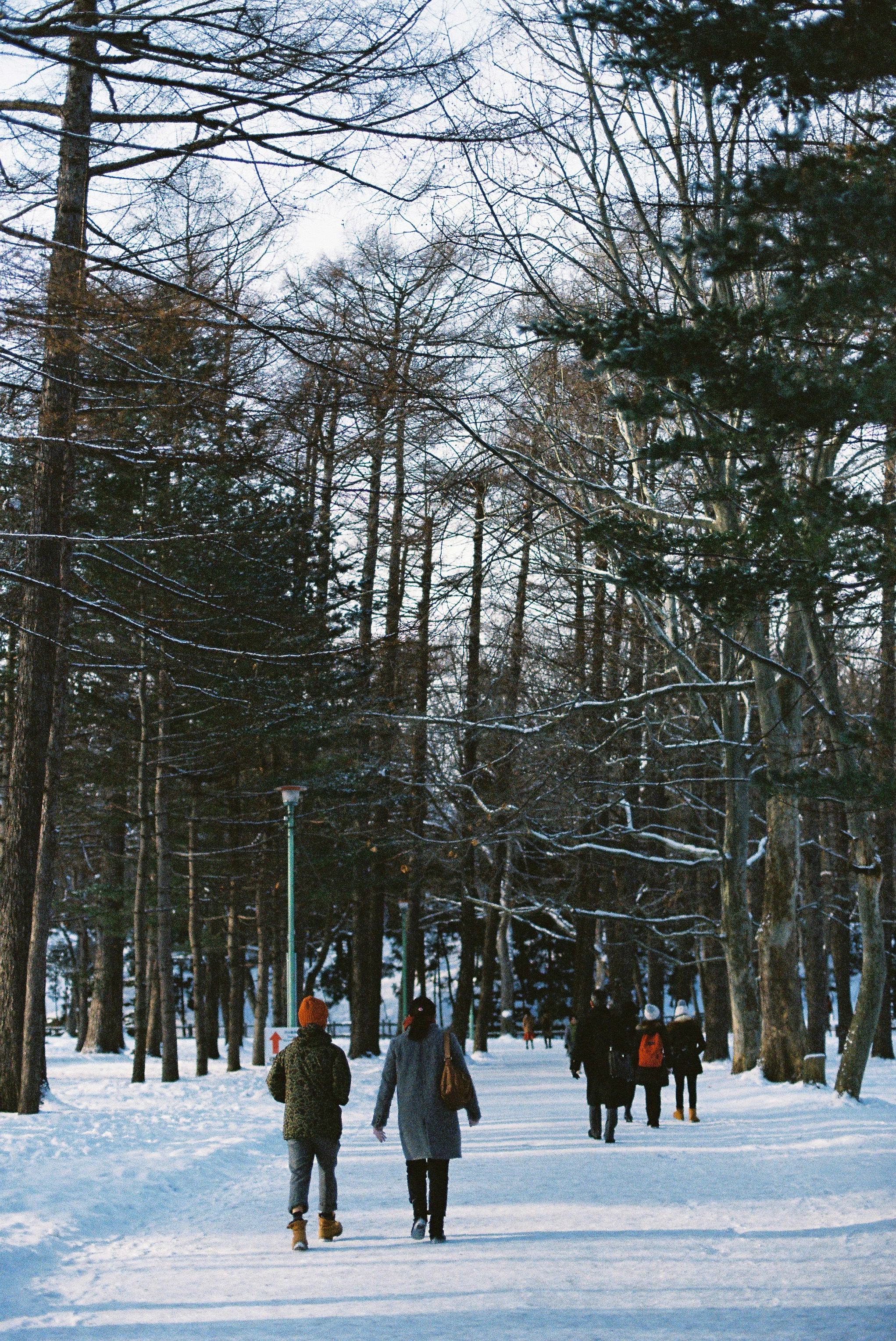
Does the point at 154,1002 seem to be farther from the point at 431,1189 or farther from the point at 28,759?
the point at 431,1189

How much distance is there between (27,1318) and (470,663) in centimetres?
2534

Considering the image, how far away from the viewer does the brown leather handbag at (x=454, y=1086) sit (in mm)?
9133

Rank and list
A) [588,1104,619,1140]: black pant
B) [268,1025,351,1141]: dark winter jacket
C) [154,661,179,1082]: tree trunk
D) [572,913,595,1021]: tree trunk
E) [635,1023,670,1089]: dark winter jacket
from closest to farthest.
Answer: [268,1025,351,1141]: dark winter jacket
[588,1104,619,1140]: black pant
[635,1023,670,1089]: dark winter jacket
[154,661,179,1082]: tree trunk
[572,913,595,1021]: tree trunk

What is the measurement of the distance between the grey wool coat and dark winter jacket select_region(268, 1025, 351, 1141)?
307mm

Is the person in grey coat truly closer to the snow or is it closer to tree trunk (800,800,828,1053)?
the snow

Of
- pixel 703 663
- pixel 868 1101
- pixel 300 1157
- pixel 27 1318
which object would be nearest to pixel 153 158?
pixel 300 1157

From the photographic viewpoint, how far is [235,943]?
31.3 m

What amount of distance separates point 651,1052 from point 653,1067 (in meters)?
0.27

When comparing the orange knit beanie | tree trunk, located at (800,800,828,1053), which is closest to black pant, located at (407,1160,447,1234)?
the orange knit beanie

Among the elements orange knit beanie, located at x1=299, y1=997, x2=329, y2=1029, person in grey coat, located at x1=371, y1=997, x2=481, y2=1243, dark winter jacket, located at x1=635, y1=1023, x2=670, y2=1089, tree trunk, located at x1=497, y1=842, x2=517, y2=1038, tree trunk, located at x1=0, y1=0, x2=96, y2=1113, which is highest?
tree trunk, located at x1=0, y1=0, x2=96, y2=1113

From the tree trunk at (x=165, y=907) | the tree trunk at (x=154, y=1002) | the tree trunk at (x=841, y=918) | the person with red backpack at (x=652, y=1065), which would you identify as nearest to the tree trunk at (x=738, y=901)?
the person with red backpack at (x=652, y=1065)

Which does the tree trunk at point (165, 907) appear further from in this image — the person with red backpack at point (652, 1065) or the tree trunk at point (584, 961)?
the tree trunk at point (584, 961)

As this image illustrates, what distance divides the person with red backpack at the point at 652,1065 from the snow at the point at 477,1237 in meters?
0.47

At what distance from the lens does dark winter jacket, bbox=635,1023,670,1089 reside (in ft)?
55.1
